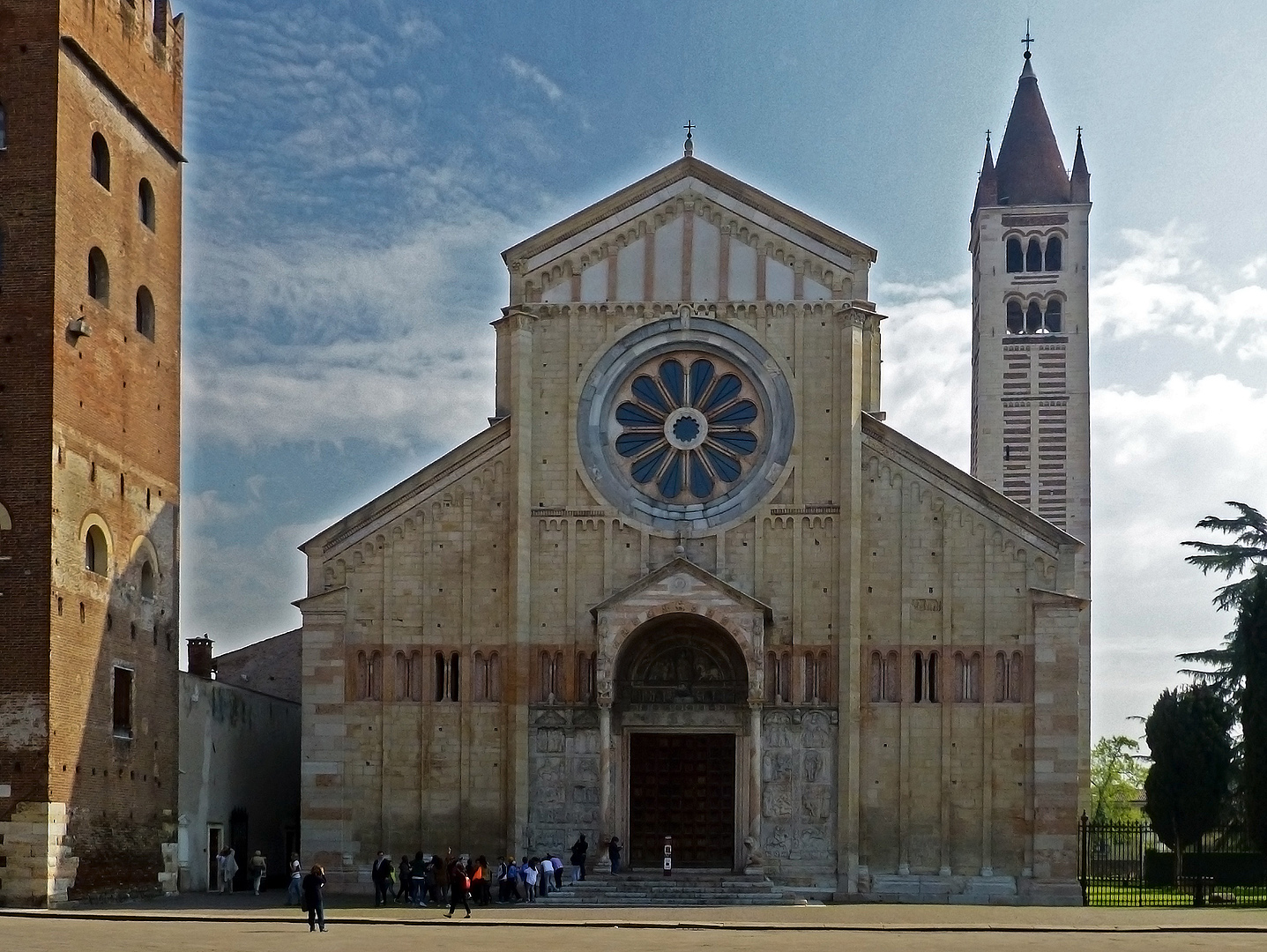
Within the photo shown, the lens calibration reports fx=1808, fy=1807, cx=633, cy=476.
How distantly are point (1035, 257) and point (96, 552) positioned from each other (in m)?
33.9

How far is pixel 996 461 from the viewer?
55.1 meters

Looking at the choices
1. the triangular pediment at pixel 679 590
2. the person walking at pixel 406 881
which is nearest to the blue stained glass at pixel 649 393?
the triangular pediment at pixel 679 590

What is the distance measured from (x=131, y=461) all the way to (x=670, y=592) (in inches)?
428

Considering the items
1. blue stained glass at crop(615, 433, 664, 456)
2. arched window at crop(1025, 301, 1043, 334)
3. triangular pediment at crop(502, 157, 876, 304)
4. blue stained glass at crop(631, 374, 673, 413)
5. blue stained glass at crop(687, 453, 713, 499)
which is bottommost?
blue stained glass at crop(687, 453, 713, 499)

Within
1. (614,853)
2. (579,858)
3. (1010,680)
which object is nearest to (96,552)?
(579,858)

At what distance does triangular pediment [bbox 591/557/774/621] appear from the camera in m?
35.8

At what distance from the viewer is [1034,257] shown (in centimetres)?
5728

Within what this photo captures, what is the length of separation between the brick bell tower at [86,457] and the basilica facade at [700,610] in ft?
11.0

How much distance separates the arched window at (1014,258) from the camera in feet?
188

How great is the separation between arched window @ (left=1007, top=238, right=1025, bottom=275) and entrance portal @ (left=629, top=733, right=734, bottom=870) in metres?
25.3

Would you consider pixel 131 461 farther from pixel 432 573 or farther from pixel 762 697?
pixel 762 697

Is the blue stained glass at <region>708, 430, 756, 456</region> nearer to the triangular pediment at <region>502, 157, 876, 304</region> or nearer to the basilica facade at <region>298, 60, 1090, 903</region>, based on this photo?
the basilica facade at <region>298, 60, 1090, 903</region>

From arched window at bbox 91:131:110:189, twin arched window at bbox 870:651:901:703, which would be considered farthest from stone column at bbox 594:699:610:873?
arched window at bbox 91:131:110:189

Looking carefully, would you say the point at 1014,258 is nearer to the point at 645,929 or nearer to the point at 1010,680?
the point at 1010,680
